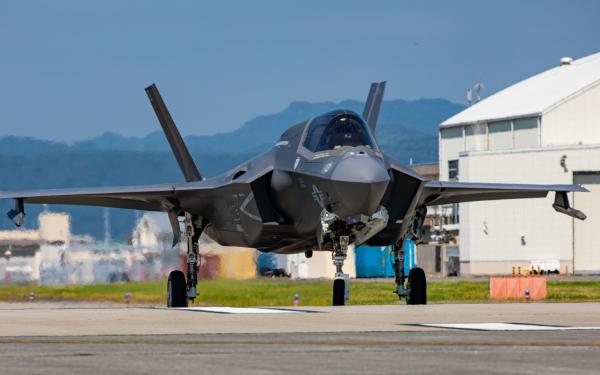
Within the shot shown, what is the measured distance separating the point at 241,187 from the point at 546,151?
176 feet

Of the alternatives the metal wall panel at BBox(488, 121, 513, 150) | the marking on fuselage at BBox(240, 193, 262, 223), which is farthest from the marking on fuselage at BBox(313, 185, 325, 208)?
the metal wall panel at BBox(488, 121, 513, 150)

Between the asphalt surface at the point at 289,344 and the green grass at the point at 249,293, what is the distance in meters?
20.1

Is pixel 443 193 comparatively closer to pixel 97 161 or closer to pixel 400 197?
pixel 400 197

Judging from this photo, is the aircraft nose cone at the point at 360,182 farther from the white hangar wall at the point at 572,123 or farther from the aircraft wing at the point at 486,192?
the white hangar wall at the point at 572,123

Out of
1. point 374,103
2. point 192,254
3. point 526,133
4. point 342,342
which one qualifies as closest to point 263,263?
point 374,103

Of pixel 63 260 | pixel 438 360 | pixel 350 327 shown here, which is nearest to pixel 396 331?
pixel 350 327

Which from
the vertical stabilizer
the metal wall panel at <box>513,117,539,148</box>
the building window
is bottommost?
the vertical stabilizer

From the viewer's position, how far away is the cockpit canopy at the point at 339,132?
871 inches

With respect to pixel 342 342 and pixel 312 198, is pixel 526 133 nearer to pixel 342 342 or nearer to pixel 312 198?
pixel 312 198

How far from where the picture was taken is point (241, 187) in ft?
79.5

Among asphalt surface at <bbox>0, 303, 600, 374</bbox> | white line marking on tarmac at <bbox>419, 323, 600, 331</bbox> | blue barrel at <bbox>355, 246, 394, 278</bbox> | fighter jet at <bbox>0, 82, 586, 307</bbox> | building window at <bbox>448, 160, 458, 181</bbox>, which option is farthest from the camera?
building window at <bbox>448, 160, 458, 181</bbox>

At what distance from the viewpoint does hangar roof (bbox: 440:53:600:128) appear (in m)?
83.2

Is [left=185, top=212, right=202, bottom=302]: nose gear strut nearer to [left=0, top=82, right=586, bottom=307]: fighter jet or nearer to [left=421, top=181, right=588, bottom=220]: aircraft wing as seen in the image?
[left=0, top=82, right=586, bottom=307]: fighter jet

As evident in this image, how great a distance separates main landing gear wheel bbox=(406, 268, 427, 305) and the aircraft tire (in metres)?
2.44
